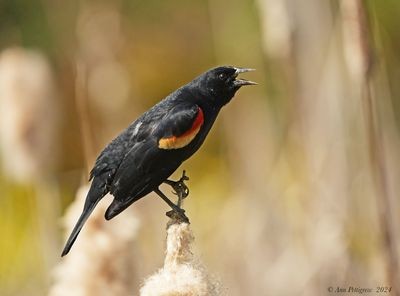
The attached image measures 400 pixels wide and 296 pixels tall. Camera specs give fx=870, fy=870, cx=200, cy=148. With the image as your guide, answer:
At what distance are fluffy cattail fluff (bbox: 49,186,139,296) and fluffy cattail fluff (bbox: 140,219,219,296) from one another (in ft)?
1.32

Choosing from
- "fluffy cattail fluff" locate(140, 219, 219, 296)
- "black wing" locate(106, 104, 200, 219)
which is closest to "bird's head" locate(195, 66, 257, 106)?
"black wing" locate(106, 104, 200, 219)

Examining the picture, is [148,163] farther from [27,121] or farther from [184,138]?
A: [27,121]

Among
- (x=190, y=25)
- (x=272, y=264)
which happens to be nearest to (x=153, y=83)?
(x=190, y=25)

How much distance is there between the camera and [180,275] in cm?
154

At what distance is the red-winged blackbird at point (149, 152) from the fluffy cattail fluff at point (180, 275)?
344 mm

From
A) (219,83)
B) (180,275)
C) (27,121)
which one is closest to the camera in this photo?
(180,275)

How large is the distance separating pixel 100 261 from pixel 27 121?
3.76 ft

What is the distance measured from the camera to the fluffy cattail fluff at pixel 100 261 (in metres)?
2.03

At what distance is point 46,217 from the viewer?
2.79 meters

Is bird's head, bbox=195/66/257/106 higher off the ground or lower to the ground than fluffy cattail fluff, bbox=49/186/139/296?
higher

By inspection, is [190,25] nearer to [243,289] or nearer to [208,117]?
[243,289]

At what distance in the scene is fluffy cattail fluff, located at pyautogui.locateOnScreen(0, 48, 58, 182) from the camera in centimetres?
299

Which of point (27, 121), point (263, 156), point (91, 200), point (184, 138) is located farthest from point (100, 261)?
point (263, 156)

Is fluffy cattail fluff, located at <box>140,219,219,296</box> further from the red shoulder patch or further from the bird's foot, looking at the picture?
the red shoulder patch
